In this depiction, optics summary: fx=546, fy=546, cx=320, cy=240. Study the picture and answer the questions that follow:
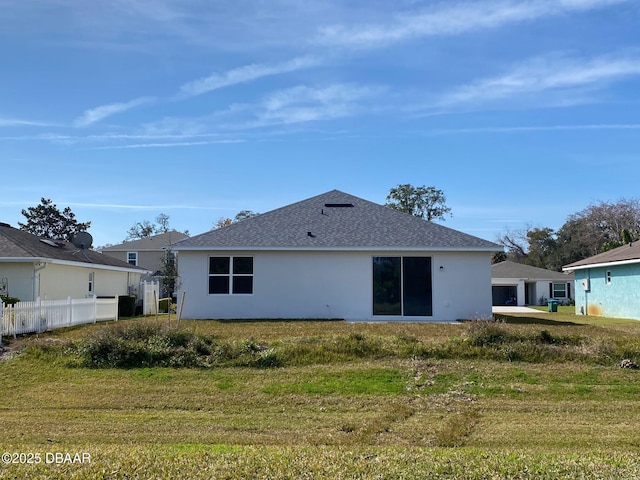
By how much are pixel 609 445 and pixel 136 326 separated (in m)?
10.1

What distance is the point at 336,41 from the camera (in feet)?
47.8

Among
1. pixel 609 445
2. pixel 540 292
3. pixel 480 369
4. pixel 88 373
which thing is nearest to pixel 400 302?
pixel 480 369

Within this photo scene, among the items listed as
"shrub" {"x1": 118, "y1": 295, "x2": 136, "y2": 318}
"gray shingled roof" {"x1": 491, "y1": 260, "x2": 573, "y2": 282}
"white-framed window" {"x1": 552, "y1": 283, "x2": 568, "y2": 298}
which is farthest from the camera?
"white-framed window" {"x1": 552, "y1": 283, "x2": 568, "y2": 298}

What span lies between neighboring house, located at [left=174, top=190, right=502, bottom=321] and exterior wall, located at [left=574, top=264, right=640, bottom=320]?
28.4ft

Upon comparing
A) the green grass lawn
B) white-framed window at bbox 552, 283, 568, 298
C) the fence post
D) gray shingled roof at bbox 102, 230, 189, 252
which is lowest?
the green grass lawn

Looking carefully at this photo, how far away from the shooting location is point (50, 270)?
22.2 m

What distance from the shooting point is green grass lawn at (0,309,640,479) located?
192 inches

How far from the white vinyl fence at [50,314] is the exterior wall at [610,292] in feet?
73.6

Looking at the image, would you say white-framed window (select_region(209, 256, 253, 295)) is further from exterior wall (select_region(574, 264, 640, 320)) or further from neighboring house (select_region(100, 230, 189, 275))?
neighboring house (select_region(100, 230, 189, 275))

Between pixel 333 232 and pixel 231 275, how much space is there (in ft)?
14.1

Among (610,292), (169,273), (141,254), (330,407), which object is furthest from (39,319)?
(141,254)

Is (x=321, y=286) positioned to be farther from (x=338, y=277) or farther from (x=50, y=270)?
(x=50, y=270)

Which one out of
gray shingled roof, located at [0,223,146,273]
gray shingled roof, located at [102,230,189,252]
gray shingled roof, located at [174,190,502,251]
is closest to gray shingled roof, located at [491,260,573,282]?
gray shingled roof, located at [174,190,502,251]

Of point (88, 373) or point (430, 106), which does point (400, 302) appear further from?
point (88, 373)
